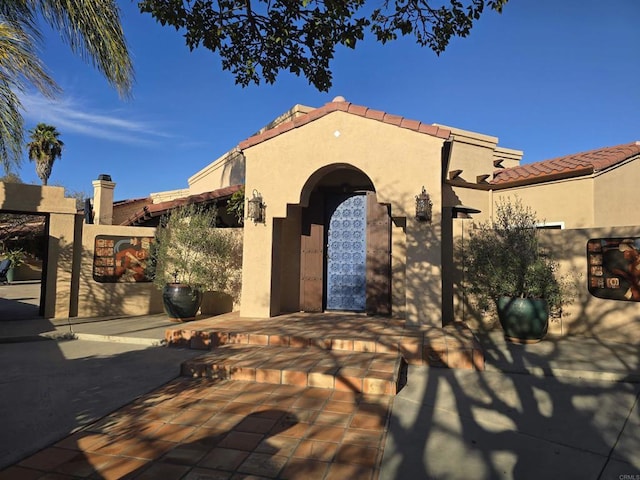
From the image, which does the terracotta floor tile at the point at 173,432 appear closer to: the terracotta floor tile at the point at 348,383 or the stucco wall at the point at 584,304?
the terracotta floor tile at the point at 348,383

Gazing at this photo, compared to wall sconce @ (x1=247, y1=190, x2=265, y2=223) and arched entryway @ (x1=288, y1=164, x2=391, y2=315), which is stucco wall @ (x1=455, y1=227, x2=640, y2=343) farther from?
wall sconce @ (x1=247, y1=190, x2=265, y2=223)

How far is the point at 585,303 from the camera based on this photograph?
7121 millimetres

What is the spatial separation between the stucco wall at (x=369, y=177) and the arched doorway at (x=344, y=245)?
571mm

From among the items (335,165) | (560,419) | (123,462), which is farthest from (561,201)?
(123,462)

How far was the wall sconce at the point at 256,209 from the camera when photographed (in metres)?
7.64

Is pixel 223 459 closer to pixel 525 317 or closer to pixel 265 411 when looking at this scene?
pixel 265 411

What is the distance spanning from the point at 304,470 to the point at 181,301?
6.36m

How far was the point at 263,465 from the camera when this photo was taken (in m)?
2.99

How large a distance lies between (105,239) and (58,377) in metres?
5.62

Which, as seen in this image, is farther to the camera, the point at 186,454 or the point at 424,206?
the point at 424,206

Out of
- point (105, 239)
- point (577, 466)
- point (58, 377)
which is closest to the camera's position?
point (577, 466)

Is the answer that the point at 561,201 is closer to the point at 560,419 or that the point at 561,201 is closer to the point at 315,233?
the point at 315,233

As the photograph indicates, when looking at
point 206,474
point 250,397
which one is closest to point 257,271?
point 250,397

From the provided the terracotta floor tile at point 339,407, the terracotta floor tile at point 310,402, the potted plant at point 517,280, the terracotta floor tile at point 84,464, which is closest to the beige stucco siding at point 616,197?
the potted plant at point 517,280
